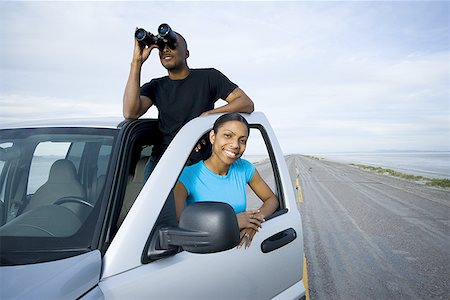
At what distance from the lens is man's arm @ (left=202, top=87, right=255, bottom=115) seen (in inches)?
97.7

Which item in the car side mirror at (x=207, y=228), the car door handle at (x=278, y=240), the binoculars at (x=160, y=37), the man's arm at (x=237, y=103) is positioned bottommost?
the car door handle at (x=278, y=240)

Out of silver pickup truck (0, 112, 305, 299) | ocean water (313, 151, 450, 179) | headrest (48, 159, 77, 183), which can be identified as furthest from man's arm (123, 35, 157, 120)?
ocean water (313, 151, 450, 179)

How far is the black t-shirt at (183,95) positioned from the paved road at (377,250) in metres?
2.96

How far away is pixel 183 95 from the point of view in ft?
8.51

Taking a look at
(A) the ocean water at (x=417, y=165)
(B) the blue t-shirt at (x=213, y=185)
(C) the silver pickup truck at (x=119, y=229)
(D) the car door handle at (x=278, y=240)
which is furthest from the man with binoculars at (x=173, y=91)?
A: (A) the ocean water at (x=417, y=165)

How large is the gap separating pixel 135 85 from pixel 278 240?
1.27 m

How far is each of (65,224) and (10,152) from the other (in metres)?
0.88

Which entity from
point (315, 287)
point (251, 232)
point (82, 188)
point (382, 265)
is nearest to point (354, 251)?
point (382, 265)

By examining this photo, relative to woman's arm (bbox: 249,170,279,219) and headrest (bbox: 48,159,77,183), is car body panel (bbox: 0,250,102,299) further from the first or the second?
woman's arm (bbox: 249,170,279,219)

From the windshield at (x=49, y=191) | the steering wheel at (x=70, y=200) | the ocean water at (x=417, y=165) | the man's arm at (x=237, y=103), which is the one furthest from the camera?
the ocean water at (x=417, y=165)

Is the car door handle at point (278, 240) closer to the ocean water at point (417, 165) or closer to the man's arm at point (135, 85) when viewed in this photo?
the man's arm at point (135, 85)

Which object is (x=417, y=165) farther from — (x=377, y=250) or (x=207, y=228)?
(x=207, y=228)

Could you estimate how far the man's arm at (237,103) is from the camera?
2480 millimetres

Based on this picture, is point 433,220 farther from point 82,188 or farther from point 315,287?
point 82,188
